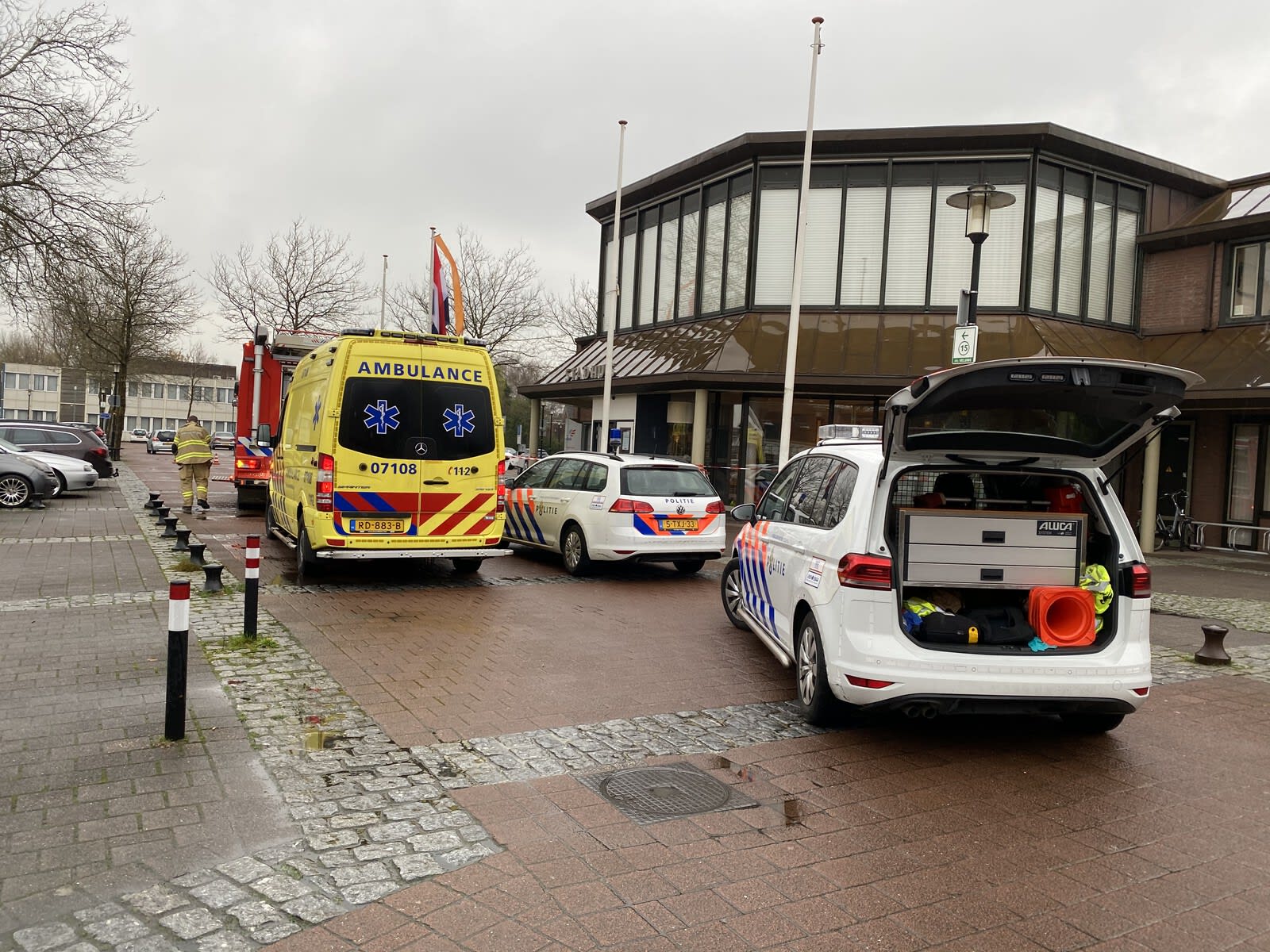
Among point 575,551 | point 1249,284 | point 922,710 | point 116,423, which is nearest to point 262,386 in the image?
point 575,551

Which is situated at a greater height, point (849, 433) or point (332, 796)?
point (849, 433)

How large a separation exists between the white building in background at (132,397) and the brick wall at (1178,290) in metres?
75.7

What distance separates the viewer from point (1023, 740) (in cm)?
547

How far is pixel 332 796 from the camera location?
4.31 metres

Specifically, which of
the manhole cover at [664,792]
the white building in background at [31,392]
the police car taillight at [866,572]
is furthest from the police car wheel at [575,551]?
the white building in background at [31,392]

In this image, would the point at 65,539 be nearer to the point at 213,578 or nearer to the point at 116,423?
the point at 213,578

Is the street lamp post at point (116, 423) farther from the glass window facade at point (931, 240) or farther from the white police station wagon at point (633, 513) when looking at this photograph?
the white police station wagon at point (633, 513)

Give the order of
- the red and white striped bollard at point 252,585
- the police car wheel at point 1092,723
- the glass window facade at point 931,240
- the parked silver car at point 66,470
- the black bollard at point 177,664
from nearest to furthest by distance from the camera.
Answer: the black bollard at point 177,664 → the police car wheel at point 1092,723 → the red and white striped bollard at point 252,585 → the glass window facade at point 931,240 → the parked silver car at point 66,470

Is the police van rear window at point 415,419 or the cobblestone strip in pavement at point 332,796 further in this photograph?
the police van rear window at point 415,419

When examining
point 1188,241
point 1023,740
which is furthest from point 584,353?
point 1023,740

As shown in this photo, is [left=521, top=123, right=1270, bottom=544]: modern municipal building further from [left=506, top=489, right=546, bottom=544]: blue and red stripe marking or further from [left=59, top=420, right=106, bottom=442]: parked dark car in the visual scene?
[left=59, top=420, right=106, bottom=442]: parked dark car

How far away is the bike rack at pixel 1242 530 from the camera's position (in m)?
17.7

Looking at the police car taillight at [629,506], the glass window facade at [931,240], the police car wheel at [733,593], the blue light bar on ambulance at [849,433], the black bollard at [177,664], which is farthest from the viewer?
the glass window facade at [931,240]

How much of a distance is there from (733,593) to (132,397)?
10861 cm
